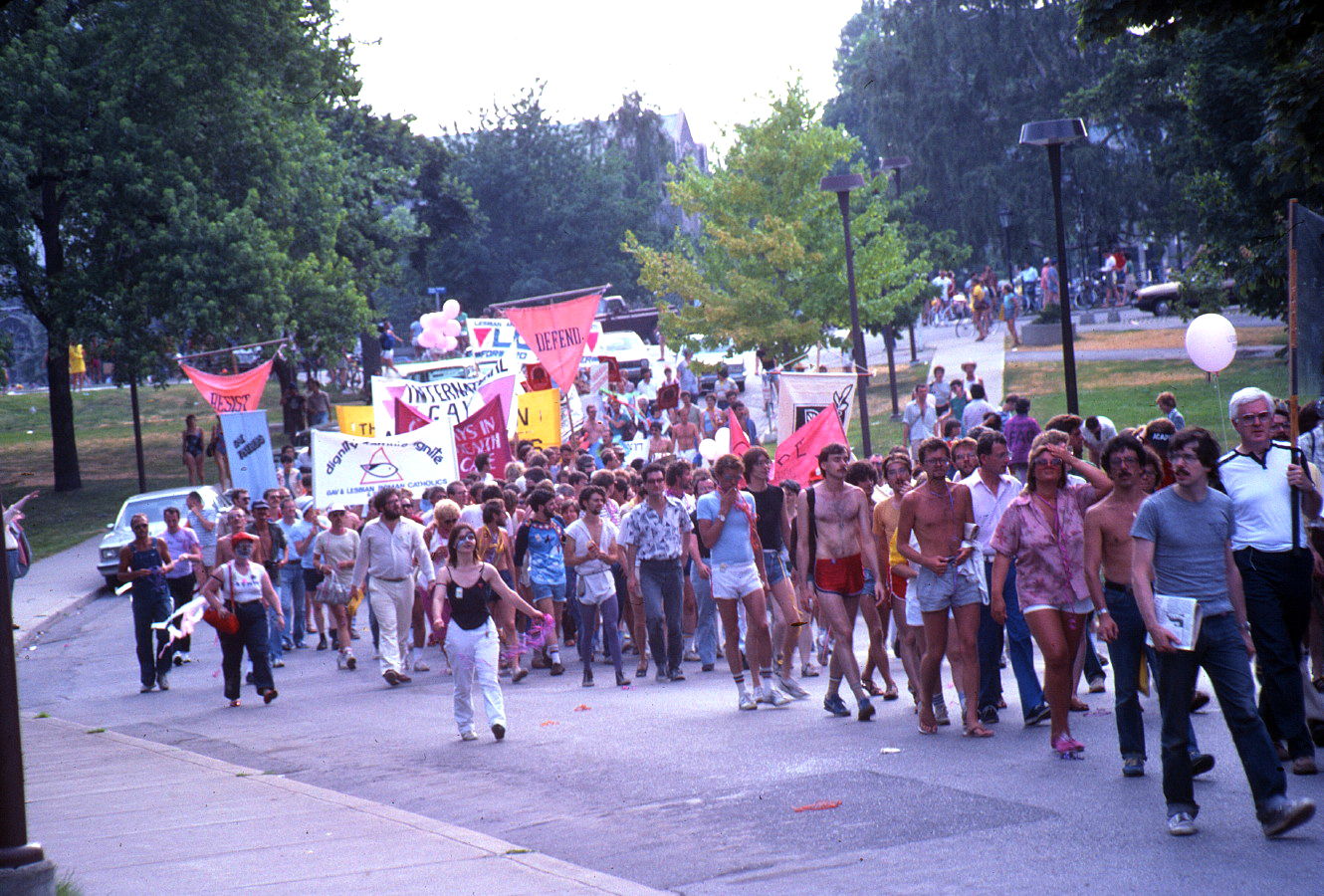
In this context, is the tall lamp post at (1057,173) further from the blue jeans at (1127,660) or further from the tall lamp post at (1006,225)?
the tall lamp post at (1006,225)

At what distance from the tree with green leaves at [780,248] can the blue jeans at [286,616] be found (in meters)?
18.6

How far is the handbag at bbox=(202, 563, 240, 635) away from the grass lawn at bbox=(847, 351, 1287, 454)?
52.4ft

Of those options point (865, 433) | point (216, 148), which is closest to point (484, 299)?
point (216, 148)

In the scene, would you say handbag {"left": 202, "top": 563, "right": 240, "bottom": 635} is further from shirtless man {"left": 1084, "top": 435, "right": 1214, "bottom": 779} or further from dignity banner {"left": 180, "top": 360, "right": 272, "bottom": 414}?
dignity banner {"left": 180, "top": 360, "right": 272, "bottom": 414}

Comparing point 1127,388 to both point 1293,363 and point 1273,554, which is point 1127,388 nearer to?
point 1293,363

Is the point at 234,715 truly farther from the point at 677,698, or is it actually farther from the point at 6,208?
the point at 6,208

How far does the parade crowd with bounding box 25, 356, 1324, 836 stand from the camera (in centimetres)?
693

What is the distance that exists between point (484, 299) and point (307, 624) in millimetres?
52252

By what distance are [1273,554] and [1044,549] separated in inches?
53.2

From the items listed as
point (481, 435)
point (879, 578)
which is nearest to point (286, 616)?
point (481, 435)

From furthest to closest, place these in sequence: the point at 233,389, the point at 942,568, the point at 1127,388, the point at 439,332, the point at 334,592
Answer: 1. the point at 439,332
2. the point at 1127,388
3. the point at 233,389
4. the point at 334,592
5. the point at 942,568

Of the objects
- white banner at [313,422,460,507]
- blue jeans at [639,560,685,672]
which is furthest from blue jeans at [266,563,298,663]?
blue jeans at [639,560,685,672]

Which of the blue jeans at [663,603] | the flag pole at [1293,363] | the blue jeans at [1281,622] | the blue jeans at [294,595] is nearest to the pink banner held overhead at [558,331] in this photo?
the blue jeans at [294,595]

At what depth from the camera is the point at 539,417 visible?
24078 millimetres
